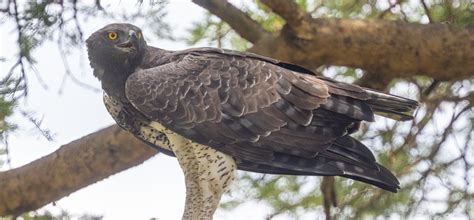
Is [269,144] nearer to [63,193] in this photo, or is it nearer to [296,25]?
[296,25]

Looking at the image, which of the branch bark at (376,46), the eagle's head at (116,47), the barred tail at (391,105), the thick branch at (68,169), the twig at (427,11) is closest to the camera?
the barred tail at (391,105)

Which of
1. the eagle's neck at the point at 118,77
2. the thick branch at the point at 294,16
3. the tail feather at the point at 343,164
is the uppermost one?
the thick branch at the point at 294,16

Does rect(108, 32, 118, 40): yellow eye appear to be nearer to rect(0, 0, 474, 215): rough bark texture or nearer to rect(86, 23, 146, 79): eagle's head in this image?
rect(86, 23, 146, 79): eagle's head

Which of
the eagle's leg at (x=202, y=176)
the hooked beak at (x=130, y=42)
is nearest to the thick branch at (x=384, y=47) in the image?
the eagle's leg at (x=202, y=176)

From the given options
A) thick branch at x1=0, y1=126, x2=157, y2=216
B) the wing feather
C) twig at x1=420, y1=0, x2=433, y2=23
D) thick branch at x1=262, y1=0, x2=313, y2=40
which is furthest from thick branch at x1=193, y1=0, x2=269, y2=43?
the wing feather

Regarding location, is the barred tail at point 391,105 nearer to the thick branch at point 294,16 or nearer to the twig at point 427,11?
the thick branch at point 294,16

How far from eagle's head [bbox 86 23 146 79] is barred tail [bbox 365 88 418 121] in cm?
108

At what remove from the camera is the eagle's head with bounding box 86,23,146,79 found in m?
5.84

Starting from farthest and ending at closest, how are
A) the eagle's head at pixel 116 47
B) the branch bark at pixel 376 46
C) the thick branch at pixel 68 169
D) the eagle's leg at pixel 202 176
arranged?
the thick branch at pixel 68 169 → the branch bark at pixel 376 46 → the eagle's leg at pixel 202 176 → the eagle's head at pixel 116 47

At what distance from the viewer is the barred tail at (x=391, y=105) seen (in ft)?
18.7

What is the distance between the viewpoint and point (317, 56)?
7.43 m

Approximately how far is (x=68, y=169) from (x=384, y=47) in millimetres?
1991

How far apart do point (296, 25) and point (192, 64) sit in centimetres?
148

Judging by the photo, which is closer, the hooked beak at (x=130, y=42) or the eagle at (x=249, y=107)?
the eagle at (x=249, y=107)
